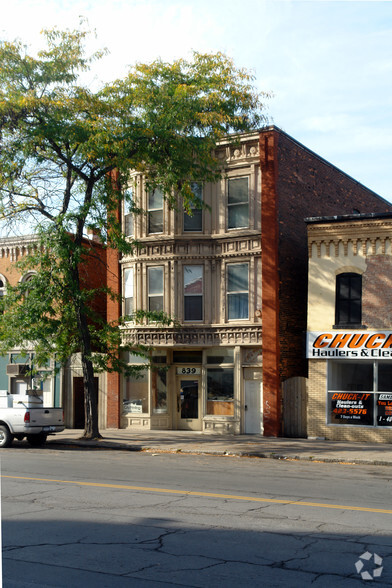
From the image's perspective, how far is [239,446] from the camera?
2056 cm

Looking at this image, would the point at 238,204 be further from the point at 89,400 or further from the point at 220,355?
the point at 89,400

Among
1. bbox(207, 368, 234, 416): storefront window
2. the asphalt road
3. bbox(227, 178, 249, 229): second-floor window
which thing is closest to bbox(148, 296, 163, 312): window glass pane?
bbox(207, 368, 234, 416): storefront window

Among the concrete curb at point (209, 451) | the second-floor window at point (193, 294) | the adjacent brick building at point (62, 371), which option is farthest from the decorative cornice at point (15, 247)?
the concrete curb at point (209, 451)

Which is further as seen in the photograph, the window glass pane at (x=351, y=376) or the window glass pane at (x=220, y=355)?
the window glass pane at (x=220, y=355)

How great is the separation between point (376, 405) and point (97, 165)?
11.7 m

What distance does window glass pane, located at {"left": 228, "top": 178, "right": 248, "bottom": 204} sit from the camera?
987 inches

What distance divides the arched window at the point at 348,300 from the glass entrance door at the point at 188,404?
6.55 meters

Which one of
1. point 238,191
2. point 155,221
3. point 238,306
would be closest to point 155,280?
point 155,221

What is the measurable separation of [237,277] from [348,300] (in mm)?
4440

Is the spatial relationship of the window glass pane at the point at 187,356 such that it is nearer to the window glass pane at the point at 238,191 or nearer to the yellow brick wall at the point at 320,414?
the yellow brick wall at the point at 320,414

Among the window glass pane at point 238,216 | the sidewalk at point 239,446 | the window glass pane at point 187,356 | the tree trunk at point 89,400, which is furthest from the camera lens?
the window glass pane at point 187,356

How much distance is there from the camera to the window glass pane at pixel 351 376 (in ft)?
72.7

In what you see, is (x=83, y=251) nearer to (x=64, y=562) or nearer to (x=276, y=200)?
(x=276, y=200)

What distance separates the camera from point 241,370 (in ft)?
81.0
